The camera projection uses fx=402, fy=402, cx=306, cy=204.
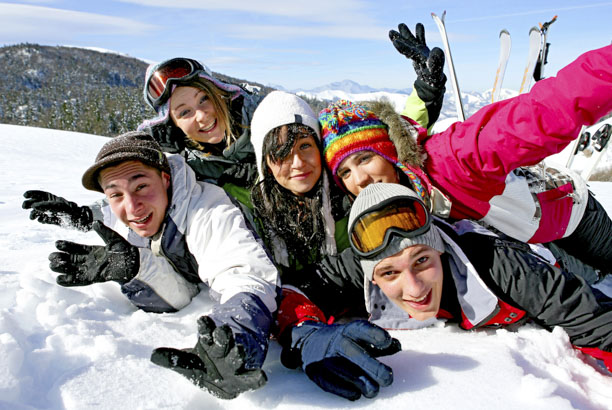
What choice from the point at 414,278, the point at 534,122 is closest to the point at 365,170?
the point at 414,278

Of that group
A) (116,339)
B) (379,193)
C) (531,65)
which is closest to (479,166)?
(379,193)

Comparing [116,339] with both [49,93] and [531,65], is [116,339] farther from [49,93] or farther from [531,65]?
[49,93]

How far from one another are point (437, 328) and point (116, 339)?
1462 millimetres

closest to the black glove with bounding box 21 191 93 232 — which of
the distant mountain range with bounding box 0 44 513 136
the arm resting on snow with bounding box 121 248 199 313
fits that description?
the arm resting on snow with bounding box 121 248 199 313

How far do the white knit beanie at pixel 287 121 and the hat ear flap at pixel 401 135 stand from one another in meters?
0.41

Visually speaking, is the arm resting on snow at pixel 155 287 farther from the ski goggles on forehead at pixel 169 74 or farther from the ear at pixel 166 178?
the ski goggles on forehead at pixel 169 74

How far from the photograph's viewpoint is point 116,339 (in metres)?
1.65

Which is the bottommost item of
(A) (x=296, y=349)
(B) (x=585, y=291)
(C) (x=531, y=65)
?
(A) (x=296, y=349)

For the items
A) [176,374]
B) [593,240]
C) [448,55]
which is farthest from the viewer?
[448,55]

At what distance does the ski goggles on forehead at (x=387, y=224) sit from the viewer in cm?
176

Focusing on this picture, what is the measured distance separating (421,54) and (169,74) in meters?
1.90

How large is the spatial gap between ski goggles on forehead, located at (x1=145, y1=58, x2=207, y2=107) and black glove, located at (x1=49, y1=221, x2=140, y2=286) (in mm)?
1229

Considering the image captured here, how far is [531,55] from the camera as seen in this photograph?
20.7 ft

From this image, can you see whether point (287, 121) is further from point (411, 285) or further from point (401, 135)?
point (411, 285)
